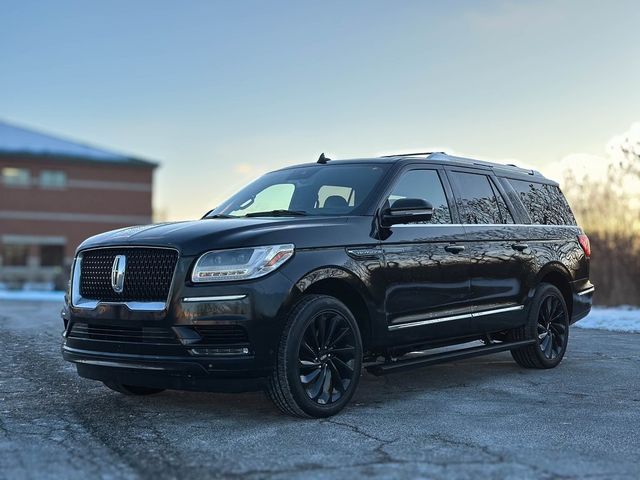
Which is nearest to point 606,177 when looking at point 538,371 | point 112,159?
point 538,371

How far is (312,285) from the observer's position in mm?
5652

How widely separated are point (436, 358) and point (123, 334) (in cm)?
254

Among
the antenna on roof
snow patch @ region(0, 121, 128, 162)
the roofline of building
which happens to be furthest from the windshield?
snow patch @ region(0, 121, 128, 162)

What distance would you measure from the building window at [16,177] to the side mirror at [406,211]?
4902 cm

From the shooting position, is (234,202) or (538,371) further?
(538,371)

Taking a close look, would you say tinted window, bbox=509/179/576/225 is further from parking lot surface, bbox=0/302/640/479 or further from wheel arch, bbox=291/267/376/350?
wheel arch, bbox=291/267/376/350

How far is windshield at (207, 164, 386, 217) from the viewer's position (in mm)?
6461

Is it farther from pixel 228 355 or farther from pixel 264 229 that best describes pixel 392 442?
pixel 264 229

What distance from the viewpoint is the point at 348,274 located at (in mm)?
5832

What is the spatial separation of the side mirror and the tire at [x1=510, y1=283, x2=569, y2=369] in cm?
231

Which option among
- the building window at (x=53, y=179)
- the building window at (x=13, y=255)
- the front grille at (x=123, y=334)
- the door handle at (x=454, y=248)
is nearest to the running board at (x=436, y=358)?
the door handle at (x=454, y=248)

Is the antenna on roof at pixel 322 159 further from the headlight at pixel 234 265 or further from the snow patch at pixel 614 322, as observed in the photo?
the snow patch at pixel 614 322

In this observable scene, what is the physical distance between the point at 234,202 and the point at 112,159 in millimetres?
47912

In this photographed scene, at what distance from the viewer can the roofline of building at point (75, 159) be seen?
50.7 meters
